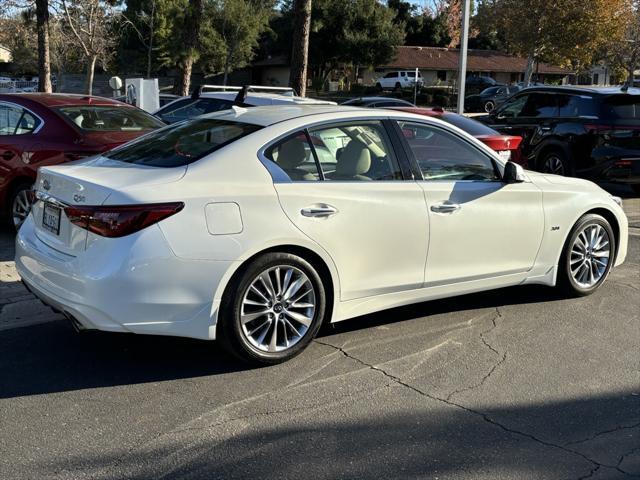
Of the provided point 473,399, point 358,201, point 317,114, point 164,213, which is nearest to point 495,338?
point 473,399

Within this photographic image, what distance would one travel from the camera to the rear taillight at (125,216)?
12.8 feet

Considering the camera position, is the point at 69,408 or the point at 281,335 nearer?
the point at 69,408

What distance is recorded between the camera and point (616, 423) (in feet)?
12.6

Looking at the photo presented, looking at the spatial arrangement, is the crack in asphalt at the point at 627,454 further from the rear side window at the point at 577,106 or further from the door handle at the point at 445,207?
the rear side window at the point at 577,106

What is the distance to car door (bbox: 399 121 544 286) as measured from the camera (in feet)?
16.4

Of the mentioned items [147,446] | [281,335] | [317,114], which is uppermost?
[317,114]

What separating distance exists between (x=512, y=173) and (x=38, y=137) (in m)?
4.90

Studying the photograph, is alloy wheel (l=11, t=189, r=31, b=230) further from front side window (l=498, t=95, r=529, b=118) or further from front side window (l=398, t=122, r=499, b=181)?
front side window (l=498, t=95, r=529, b=118)

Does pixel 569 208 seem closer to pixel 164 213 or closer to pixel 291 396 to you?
pixel 291 396

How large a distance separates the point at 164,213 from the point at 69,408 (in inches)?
47.0

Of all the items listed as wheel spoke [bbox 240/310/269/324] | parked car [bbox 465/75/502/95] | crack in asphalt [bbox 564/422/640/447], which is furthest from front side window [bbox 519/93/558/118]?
parked car [bbox 465/75/502/95]

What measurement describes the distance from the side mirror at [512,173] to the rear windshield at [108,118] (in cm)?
439

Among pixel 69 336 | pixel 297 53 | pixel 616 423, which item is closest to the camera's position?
pixel 616 423

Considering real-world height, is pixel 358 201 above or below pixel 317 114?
below
